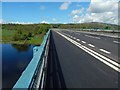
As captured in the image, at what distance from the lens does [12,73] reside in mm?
43969

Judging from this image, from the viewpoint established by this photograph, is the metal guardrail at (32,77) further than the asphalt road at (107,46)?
No

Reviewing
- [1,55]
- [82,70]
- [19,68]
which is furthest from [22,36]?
[82,70]

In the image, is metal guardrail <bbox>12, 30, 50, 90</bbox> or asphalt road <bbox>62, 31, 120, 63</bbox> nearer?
metal guardrail <bbox>12, 30, 50, 90</bbox>

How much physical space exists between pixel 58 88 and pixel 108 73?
287 centimetres

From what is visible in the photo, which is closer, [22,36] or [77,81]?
[77,81]

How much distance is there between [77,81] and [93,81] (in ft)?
1.56

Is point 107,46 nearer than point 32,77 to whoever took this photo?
No

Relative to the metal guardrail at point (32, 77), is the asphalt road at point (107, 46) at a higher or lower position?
lower

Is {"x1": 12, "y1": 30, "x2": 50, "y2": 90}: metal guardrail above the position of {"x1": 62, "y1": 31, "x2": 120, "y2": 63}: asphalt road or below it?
above

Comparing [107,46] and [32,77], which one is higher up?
[32,77]

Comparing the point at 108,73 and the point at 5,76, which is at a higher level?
the point at 108,73

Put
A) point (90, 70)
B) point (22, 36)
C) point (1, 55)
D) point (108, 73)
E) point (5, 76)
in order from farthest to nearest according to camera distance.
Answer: point (22, 36), point (1, 55), point (5, 76), point (90, 70), point (108, 73)

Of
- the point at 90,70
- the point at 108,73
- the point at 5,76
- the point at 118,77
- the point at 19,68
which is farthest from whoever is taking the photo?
the point at 19,68

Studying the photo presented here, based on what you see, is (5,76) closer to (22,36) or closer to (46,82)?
(46,82)
